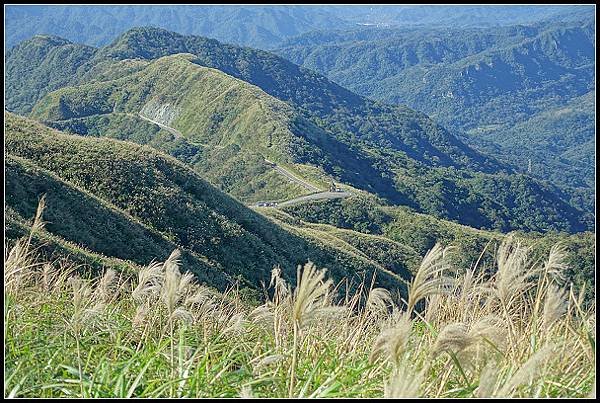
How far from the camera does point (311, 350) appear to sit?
362cm

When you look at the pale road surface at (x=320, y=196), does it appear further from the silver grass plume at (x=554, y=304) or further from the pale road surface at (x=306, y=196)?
the silver grass plume at (x=554, y=304)

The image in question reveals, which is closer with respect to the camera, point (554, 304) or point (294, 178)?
point (554, 304)

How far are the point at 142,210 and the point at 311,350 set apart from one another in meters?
21.0

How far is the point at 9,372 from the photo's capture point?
3.14 metres

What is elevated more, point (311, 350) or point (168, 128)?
point (311, 350)

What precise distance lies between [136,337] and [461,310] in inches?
79.6

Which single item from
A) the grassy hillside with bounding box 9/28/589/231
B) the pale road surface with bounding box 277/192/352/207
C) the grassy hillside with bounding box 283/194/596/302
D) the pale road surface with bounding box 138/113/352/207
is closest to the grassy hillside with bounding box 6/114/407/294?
the grassy hillside with bounding box 283/194/596/302

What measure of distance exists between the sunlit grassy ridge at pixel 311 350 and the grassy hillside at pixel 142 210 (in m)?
14.1

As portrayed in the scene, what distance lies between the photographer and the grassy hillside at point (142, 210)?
19.0 m

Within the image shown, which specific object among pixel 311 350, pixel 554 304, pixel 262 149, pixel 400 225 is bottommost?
pixel 262 149

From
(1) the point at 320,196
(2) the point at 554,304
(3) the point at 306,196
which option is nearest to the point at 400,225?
(1) the point at 320,196

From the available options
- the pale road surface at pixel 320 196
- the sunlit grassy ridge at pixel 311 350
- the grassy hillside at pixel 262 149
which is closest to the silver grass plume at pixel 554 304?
the sunlit grassy ridge at pixel 311 350

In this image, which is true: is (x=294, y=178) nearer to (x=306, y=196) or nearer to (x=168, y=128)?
(x=306, y=196)

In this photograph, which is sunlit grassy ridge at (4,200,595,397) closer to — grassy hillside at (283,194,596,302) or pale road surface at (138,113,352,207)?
grassy hillside at (283,194,596,302)
